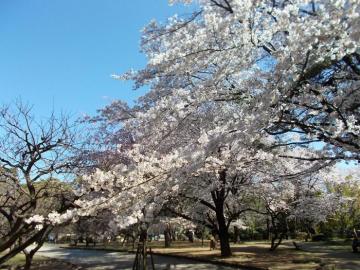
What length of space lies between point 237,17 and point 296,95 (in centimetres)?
193

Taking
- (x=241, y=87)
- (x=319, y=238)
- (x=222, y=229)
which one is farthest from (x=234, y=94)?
(x=319, y=238)

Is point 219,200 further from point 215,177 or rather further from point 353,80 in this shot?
point 353,80

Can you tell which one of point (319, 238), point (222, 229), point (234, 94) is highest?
point (234, 94)

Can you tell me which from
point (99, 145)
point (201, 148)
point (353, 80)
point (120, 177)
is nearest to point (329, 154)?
point (353, 80)

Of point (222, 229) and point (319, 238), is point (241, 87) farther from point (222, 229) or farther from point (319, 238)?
point (319, 238)

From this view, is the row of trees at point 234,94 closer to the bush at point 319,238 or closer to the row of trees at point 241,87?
the row of trees at point 241,87

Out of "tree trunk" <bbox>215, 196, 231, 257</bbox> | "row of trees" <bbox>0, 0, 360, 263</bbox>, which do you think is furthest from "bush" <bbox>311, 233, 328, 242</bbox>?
"row of trees" <bbox>0, 0, 360, 263</bbox>

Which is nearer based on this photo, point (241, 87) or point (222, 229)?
point (241, 87)

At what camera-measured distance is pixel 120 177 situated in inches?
284

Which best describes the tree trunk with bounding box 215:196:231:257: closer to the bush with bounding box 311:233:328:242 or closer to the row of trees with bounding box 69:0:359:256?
the row of trees with bounding box 69:0:359:256

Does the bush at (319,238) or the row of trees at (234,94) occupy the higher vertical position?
the row of trees at (234,94)

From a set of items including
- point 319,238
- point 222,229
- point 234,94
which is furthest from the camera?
point 319,238

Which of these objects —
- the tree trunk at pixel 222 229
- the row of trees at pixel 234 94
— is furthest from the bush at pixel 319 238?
the row of trees at pixel 234 94

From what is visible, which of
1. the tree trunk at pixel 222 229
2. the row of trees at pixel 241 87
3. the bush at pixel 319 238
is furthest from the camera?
the bush at pixel 319 238
